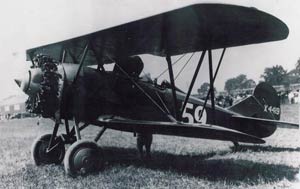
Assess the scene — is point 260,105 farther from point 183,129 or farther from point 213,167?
point 183,129

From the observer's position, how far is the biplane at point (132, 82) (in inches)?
177

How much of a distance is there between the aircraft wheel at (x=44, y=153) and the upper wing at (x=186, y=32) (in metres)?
1.67

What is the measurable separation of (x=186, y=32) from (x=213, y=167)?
2.30 metres

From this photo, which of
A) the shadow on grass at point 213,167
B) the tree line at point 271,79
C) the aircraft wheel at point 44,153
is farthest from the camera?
the tree line at point 271,79

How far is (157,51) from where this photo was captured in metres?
6.52

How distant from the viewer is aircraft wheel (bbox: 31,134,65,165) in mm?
5527

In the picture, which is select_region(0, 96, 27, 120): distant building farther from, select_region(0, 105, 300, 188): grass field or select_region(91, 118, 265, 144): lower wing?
select_region(91, 118, 265, 144): lower wing

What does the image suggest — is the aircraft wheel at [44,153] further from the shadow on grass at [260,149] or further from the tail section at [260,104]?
the tail section at [260,104]

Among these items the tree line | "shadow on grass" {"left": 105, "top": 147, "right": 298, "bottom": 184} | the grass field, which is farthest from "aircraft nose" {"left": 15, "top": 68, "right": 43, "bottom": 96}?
the tree line

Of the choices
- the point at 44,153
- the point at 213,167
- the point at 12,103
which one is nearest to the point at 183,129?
the point at 213,167

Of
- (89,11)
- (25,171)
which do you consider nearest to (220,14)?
(89,11)

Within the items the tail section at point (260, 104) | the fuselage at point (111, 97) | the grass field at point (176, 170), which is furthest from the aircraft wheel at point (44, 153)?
the tail section at point (260, 104)

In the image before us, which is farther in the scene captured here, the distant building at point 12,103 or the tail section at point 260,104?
the tail section at point 260,104

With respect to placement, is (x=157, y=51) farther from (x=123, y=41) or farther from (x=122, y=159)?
(x=122, y=159)
